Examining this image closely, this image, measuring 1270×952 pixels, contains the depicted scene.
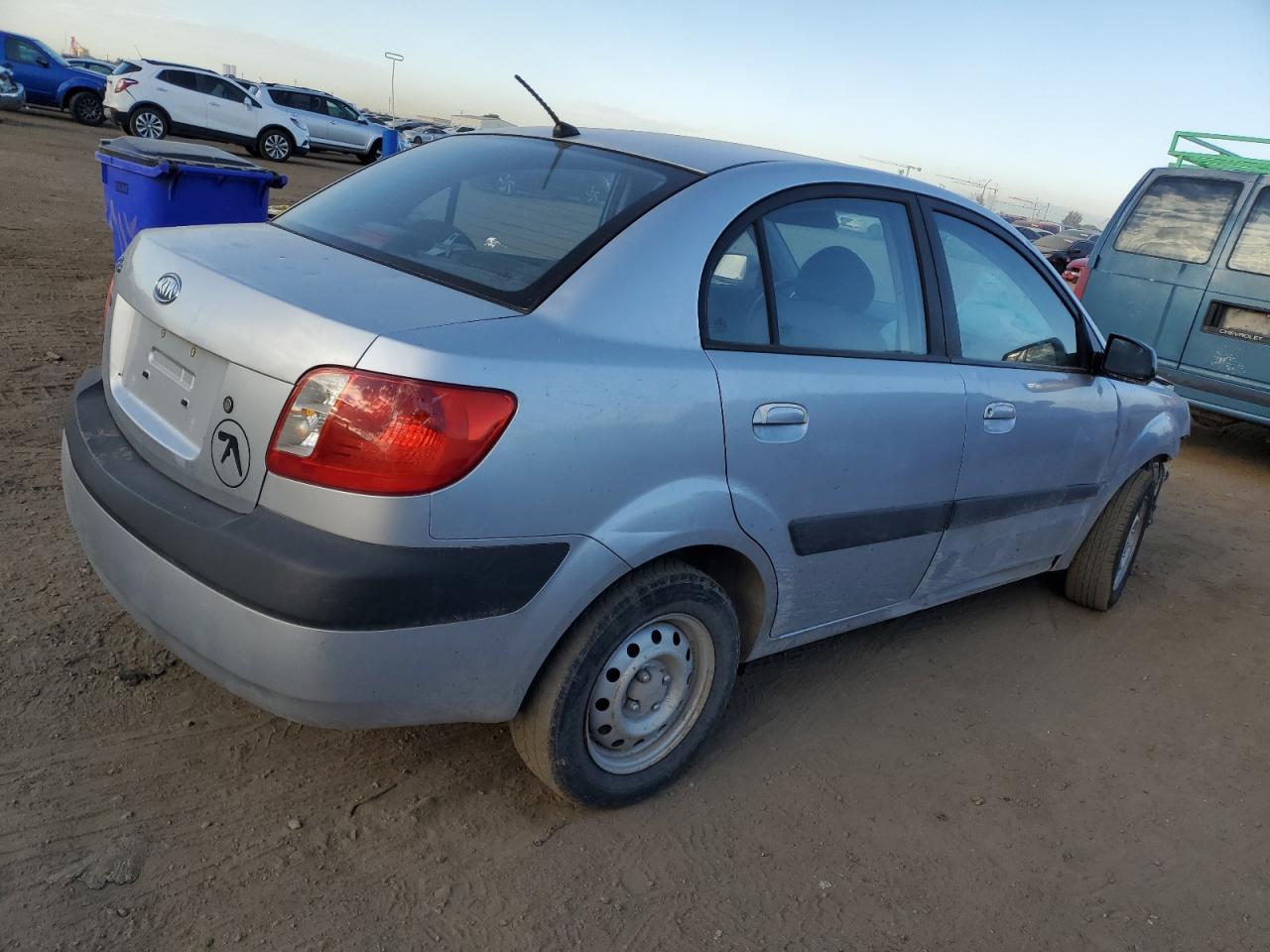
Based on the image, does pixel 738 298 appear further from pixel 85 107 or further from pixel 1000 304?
pixel 85 107

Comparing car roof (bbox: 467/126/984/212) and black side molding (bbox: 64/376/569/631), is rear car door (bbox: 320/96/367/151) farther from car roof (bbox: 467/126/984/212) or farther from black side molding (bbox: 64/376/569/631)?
black side molding (bbox: 64/376/569/631)

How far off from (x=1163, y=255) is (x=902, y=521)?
589 centimetres

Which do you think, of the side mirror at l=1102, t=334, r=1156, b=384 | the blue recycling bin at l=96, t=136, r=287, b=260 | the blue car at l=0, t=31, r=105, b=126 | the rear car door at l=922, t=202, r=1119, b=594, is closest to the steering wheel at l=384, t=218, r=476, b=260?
the rear car door at l=922, t=202, r=1119, b=594

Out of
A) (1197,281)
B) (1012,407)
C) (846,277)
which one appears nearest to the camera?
(846,277)

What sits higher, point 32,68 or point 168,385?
point 168,385

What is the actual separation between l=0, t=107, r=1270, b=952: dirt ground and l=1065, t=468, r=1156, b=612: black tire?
0.51 meters

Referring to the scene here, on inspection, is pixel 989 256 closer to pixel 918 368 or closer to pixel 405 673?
pixel 918 368

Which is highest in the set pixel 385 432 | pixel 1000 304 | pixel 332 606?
pixel 1000 304

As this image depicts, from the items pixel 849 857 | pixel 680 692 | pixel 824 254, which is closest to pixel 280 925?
pixel 680 692

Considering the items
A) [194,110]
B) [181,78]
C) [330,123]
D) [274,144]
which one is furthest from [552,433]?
[330,123]

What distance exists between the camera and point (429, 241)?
2.68 meters

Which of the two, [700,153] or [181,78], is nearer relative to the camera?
[700,153]

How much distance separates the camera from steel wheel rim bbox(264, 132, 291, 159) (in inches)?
952

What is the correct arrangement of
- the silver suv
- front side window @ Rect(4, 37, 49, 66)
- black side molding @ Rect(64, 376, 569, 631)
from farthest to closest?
1. the silver suv
2. front side window @ Rect(4, 37, 49, 66)
3. black side molding @ Rect(64, 376, 569, 631)
